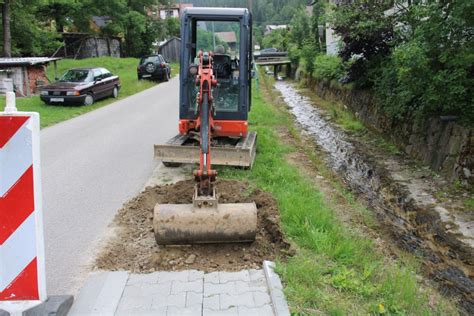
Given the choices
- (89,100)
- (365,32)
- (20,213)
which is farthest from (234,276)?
(89,100)

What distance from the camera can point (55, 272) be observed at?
4.54 meters

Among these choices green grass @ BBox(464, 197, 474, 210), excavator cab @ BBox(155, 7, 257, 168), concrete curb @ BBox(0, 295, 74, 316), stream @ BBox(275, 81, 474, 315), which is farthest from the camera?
excavator cab @ BBox(155, 7, 257, 168)

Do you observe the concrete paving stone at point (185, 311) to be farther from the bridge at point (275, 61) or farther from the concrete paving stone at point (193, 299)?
the bridge at point (275, 61)

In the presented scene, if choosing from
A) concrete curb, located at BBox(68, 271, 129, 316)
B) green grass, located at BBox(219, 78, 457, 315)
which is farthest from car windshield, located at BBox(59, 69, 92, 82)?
concrete curb, located at BBox(68, 271, 129, 316)

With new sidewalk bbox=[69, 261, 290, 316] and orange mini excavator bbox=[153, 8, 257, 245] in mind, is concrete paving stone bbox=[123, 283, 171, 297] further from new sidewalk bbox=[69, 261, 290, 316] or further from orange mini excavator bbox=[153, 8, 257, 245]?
orange mini excavator bbox=[153, 8, 257, 245]

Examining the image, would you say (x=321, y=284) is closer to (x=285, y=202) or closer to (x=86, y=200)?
(x=285, y=202)

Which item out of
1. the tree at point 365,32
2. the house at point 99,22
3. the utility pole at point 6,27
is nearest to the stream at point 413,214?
the tree at point 365,32

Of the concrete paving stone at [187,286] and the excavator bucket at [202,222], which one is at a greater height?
the excavator bucket at [202,222]

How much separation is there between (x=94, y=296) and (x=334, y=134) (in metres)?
11.9

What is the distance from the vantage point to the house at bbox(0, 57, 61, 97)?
20.9 m

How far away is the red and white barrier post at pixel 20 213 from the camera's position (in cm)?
323

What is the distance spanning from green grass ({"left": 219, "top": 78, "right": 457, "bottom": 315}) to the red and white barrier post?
6.55 feet

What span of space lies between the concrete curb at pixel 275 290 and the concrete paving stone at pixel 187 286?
612 millimetres

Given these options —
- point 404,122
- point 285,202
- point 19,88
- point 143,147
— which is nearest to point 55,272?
point 285,202
